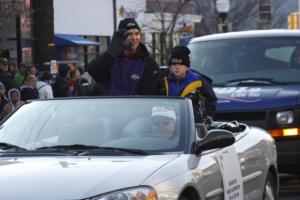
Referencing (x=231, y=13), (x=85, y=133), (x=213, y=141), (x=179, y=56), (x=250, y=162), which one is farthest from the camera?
(x=231, y=13)

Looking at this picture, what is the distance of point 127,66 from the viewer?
8180 mm

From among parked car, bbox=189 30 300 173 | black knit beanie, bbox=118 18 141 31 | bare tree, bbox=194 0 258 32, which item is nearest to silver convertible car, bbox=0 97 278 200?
black knit beanie, bbox=118 18 141 31

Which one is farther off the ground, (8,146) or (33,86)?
(8,146)

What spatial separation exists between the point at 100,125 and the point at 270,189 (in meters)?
2.36

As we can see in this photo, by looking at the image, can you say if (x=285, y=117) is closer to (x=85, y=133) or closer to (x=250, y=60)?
(x=250, y=60)

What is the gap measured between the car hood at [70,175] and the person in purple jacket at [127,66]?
238 centimetres

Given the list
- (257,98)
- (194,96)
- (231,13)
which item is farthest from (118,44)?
(231,13)

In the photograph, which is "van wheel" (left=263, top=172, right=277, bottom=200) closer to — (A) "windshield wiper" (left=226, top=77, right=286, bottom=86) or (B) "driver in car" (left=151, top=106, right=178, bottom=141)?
(B) "driver in car" (left=151, top=106, right=178, bottom=141)

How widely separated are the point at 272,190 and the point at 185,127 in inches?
84.8

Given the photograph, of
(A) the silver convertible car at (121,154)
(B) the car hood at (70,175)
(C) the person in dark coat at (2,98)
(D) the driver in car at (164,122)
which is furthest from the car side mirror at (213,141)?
(C) the person in dark coat at (2,98)

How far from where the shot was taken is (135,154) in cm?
589

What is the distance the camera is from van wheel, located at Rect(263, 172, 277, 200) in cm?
781

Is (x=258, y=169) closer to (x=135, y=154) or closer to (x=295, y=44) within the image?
(x=135, y=154)

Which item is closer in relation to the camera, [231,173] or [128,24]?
[231,173]
